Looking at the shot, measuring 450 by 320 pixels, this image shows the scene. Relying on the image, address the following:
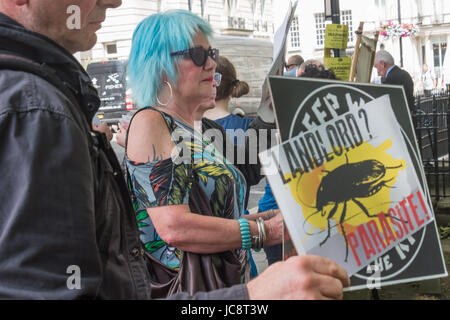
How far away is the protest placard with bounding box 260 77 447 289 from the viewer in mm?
1307

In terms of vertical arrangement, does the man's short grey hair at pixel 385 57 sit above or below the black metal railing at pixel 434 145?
above

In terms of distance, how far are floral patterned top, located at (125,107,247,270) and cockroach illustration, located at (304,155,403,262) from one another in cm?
75

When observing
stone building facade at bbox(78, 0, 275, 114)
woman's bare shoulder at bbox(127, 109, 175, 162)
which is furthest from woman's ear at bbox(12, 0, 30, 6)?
stone building facade at bbox(78, 0, 275, 114)

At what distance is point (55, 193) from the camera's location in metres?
1.05

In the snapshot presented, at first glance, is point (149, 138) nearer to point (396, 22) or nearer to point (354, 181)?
point (354, 181)

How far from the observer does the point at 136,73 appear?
2.40m

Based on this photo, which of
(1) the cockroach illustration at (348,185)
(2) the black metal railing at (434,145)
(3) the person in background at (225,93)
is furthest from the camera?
(2) the black metal railing at (434,145)

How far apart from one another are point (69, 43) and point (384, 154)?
2.68 ft

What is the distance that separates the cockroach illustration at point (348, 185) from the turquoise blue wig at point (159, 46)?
1.14 m

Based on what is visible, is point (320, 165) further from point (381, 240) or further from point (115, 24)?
point (115, 24)

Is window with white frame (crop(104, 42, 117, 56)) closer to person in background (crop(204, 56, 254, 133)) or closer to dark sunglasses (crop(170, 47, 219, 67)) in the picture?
person in background (crop(204, 56, 254, 133))

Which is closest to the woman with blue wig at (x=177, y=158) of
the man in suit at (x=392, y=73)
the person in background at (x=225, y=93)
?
the person in background at (x=225, y=93)

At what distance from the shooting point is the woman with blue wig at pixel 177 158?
2.01 m

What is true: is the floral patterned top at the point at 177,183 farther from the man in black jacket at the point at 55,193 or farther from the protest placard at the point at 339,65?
the protest placard at the point at 339,65
